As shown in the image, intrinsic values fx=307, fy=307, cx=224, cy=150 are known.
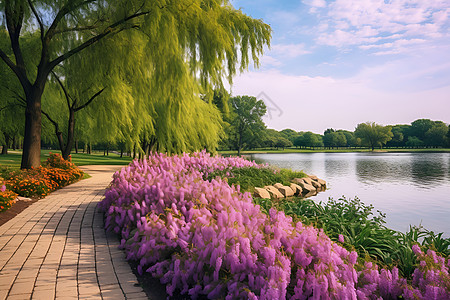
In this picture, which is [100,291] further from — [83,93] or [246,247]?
[83,93]

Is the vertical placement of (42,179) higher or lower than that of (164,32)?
lower

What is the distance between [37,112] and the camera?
10.2 m

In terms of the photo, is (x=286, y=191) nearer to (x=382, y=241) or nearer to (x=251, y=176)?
(x=251, y=176)

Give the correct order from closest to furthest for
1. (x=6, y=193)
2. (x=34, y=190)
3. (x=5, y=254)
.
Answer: (x=5, y=254), (x=6, y=193), (x=34, y=190)

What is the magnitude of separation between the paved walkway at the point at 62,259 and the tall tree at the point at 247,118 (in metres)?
50.4

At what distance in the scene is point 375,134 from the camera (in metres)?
83.8

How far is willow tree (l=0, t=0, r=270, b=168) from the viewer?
826cm

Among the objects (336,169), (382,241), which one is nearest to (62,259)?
(382,241)

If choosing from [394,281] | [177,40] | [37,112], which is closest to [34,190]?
[37,112]

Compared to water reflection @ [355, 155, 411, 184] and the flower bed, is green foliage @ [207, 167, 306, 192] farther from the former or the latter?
water reflection @ [355, 155, 411, 184]

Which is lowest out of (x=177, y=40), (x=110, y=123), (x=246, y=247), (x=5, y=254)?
(x=5, y=254)

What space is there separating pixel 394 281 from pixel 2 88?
14.7 metres

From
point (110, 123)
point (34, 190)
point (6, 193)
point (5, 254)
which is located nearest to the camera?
point (5, 254)

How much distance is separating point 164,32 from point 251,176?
15.9 ft
